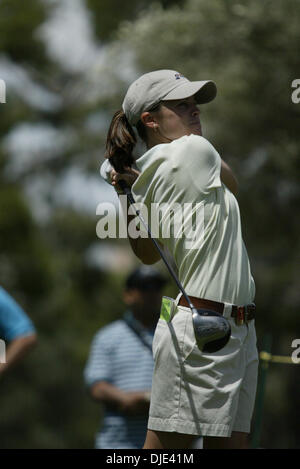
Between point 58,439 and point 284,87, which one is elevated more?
point 284,87

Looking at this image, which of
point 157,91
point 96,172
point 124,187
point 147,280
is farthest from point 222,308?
point 96,172

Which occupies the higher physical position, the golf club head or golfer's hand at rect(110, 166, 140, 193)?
golfer's hand at rect(110, 166, 140, 193)

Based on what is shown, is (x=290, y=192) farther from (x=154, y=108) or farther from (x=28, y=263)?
(x=28, y=263)

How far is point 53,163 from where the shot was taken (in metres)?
18.8

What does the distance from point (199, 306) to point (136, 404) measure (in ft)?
7.28

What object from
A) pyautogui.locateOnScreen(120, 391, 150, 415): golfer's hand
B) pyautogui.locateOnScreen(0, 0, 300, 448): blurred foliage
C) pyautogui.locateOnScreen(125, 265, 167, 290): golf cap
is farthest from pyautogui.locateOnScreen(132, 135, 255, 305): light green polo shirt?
pyautogui.locateOnScreen(0, 0, 300, 448): blurred foliage

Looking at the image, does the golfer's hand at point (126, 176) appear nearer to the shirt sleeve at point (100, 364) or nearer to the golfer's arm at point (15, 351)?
the golfer's arm at point (15, 351)

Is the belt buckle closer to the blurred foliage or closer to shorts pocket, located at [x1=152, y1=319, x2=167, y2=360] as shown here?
shorts pocket, located at [x1=152, y1=319, x2=167, y2=360]

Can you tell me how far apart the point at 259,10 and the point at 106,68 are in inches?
88.3

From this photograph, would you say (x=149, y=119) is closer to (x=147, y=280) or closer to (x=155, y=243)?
(x=155, y=243)

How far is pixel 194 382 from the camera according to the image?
2.67 metres

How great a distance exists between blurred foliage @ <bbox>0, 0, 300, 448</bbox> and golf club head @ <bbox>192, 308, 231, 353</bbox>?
215 inches

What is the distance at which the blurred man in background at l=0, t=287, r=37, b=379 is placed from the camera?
459 centimetres
